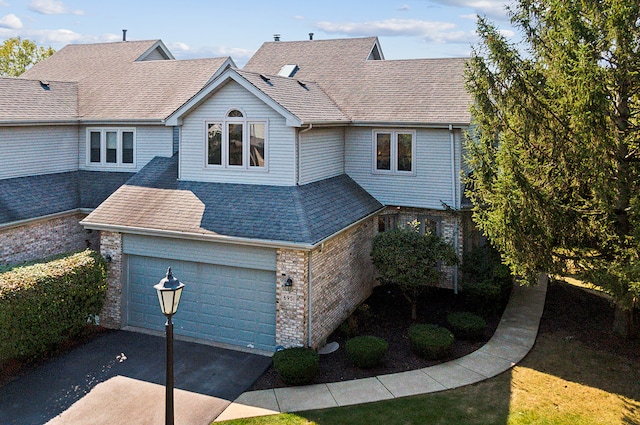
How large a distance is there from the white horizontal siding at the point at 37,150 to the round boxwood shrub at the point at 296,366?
11.6m

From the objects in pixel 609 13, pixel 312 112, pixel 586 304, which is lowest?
pixel 586 304

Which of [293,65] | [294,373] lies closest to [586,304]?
[294,373]

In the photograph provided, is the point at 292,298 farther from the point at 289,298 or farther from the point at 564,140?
the point at 564,140

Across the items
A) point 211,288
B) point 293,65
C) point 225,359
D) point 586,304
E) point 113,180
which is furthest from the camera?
point 293,65

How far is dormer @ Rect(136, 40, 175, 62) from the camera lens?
2352 cm

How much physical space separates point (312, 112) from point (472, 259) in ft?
22.7

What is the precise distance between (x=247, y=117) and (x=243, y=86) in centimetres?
87

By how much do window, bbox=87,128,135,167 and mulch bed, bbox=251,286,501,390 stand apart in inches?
397

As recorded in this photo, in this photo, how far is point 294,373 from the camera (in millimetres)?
11234

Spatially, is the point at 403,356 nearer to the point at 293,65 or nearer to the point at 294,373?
the point at 294,373

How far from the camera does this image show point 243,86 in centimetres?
1452

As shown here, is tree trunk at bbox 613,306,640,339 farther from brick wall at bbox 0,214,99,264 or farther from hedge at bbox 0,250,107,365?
brick wall at bbox 0,214,99,264

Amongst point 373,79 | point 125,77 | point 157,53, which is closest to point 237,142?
point 373,79

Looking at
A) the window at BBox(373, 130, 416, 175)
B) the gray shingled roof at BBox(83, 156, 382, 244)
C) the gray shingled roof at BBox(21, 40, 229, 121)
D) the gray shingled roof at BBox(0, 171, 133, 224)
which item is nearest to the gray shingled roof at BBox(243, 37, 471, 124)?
the window at BBox(373, 130, 416, 175)
